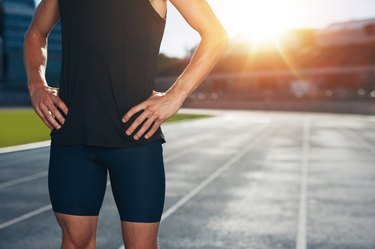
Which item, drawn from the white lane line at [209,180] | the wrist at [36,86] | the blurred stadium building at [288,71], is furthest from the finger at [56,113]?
the blurred stadium building at [288,71]

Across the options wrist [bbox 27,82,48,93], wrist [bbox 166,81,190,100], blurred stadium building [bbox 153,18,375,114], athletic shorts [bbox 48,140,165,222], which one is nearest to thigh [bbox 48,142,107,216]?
athletic shorts [bbox 48,140,165,222]

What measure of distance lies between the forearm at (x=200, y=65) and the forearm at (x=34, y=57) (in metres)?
0.55

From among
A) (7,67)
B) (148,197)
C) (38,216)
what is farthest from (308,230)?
(7,67)

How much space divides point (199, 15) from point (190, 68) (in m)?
0.20

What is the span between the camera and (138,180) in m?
2.15

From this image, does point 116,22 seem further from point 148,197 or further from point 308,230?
point 308,230

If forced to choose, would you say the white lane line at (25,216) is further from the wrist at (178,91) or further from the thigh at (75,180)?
the wrist at (178,91)

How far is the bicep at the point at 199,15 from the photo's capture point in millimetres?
2234

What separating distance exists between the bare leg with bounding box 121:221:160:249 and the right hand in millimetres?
Answer: 444

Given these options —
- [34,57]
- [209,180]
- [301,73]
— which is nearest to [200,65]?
[34,57]

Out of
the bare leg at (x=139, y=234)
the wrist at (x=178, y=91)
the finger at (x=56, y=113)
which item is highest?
the wrist at (x=178, y=91)

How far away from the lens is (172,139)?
18297 mm

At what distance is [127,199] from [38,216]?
4888 millimetres

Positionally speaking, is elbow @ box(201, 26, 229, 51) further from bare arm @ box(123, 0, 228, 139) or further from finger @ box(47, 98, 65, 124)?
finger @ box(47, 98, 65, 124)
